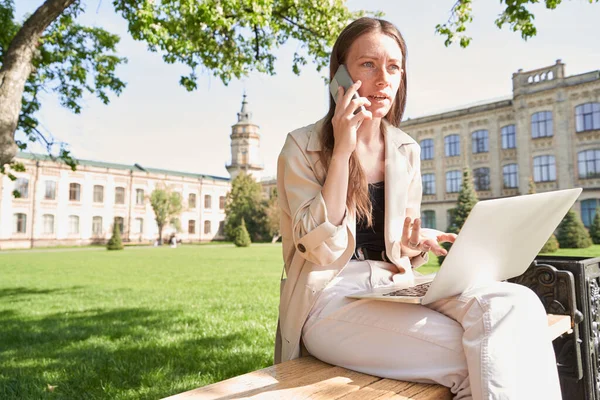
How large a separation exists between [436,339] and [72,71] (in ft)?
26.0

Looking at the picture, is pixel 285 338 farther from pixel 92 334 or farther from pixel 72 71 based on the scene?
pixel 72 71

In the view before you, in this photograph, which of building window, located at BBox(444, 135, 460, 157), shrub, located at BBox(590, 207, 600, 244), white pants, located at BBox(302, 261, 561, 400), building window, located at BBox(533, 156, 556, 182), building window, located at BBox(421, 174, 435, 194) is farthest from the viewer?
building window, located at BBox(421, 174, 435, 194)

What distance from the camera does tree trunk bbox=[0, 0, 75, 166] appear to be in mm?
3297

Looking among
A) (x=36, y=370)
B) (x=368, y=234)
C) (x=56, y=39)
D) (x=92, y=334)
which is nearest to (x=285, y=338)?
(x=368, y=234)

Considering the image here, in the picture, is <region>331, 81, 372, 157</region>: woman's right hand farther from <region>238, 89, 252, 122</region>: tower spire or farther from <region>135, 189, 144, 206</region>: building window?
<region>238, 89, 252, 122</region>: tower spire

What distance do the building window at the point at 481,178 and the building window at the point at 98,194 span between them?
3545 cm

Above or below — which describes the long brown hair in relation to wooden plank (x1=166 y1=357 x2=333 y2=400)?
above

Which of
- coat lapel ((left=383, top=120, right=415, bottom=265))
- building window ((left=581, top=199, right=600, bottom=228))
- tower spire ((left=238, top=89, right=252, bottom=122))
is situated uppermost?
tower spire ((left=238, top=89, right=252, bottom=122))

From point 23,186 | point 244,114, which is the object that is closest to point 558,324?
point 23,186

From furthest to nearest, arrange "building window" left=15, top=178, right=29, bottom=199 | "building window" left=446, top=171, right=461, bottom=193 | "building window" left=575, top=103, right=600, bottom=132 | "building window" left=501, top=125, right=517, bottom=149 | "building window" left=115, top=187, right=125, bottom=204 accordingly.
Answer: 1. "building window" left=115, top=187, right=125, bottom=204
2. "building window" left=15, top=178, right=29, bottom=199
3. "building window" left=446, top=171, right=461, bottom=193
4. "building window" left=501, top=125, right=517, bottom=149
5. "building window" left=575, top=103, right=600, bottom=132

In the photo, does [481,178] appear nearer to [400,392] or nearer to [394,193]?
[394,193]

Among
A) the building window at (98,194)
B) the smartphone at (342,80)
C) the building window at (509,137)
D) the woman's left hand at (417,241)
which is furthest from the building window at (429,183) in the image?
the smartphone at (342,80)

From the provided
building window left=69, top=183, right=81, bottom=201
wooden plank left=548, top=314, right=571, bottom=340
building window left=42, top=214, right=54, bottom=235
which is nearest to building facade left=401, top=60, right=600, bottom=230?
wooden plank left=548, top=314, right=571, bottom=340

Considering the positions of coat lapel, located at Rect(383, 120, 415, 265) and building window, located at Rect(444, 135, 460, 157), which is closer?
coat lapel, located at Rect(383, 120, 415, 265)
